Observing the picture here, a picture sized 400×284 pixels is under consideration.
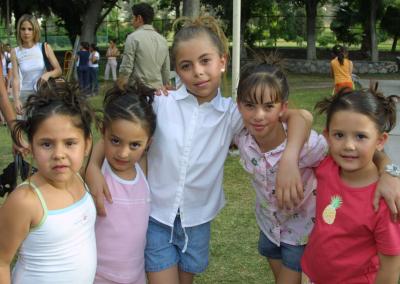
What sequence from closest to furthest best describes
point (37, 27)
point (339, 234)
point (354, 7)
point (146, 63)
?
point (339, 234) → point (37, 27) → point (146, 63) → point (354, 7)

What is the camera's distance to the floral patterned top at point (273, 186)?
2.34m

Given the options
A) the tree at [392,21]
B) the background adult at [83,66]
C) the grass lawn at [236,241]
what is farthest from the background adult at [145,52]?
the tree at [392,21]

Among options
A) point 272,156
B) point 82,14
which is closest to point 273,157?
point 272,156

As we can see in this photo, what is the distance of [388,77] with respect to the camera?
19875 mm

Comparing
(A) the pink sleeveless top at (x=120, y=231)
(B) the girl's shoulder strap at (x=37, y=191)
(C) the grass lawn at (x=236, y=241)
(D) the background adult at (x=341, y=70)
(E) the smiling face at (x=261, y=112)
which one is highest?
(E) the smiling face at (x=261, y=112)

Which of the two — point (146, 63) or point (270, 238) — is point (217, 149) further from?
point (146, 63)

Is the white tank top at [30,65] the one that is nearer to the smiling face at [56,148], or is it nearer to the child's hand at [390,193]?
the smiling face at [56,148]

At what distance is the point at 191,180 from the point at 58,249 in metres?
0.67

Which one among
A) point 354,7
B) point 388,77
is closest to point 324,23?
point 354,7

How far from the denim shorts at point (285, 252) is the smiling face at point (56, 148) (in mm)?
1025

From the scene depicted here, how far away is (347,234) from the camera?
2.02 metres

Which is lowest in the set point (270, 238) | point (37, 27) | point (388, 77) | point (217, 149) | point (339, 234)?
point (388, 77)

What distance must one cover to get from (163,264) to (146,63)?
4.99 m

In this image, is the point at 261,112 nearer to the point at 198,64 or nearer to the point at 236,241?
the point at 198,64
